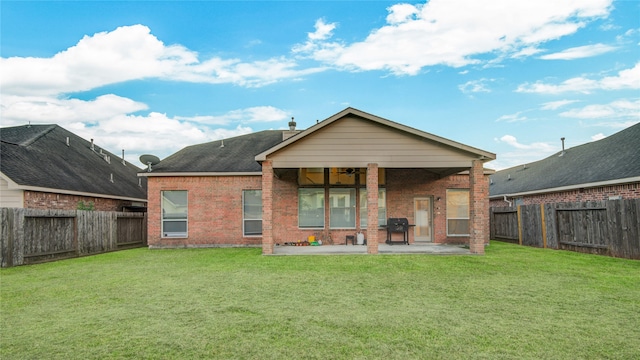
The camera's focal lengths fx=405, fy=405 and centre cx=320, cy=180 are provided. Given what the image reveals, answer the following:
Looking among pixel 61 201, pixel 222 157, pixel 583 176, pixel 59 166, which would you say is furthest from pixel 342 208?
pixel 59 166

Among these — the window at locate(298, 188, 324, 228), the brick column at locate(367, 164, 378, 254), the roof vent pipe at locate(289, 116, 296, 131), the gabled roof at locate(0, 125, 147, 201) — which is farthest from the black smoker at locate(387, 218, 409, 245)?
the gabled roof at locate(0, 125, 147, 201)

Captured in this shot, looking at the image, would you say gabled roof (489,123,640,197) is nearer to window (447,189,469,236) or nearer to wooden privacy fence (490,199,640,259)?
wooden privacy fence (490,199,640,259)

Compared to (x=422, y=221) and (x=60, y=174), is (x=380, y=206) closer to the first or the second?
(x=422, y=221)

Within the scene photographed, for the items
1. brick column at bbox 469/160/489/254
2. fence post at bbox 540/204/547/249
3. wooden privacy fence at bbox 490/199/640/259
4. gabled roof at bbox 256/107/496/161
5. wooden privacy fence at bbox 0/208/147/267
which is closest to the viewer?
wooden privacy fence at bbox 0/208/147/267

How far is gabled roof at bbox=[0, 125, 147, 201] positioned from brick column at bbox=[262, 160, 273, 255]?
→ 340 inches

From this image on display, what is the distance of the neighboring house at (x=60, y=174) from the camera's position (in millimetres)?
14516

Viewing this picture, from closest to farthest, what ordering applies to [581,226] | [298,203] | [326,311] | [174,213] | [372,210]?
[326,311] → [372,210] → [581,226] → [298,203] → [174,213]

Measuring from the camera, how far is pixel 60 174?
675 inches

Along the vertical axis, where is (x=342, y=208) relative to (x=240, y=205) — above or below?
below

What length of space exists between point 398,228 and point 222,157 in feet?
27.9

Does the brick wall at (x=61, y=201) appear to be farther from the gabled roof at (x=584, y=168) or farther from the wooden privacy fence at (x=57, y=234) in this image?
the gabled roof at (x=584, y=168)

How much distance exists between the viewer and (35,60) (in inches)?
832

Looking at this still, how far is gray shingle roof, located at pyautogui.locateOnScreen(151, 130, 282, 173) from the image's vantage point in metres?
17.2

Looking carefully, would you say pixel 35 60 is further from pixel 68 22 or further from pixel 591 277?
pixel 591 277
